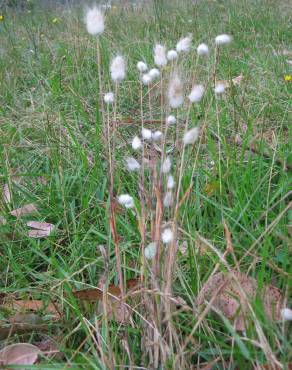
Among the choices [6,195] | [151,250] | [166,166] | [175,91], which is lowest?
[6,195]

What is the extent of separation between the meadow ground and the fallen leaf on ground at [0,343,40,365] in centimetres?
2

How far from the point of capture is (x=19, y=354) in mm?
927

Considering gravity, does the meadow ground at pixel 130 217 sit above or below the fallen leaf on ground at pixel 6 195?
above

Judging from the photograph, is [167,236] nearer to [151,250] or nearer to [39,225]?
[151,250]

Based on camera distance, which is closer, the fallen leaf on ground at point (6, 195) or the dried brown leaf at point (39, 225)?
the dried brown leaf at point (39, 225)

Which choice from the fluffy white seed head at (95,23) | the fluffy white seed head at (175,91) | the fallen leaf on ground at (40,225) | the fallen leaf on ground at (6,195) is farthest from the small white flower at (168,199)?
the fallen leaf on ground at (6,195)

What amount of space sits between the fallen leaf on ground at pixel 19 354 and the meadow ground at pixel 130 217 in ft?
0.07

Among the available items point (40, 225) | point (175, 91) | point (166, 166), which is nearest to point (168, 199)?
point (166, 166)

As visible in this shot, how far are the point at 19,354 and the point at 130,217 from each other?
0.47 metres

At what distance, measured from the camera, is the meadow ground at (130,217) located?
854mm

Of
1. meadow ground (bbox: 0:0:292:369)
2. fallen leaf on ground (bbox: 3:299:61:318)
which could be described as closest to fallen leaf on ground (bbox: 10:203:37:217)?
meadow ground (bbox: 0:0:292:369)

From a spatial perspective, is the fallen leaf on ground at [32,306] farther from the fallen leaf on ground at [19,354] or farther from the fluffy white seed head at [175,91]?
the fluffy white seed head at [175,91]

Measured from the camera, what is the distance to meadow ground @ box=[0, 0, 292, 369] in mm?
854

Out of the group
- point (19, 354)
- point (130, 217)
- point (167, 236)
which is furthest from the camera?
point (130, 217)
